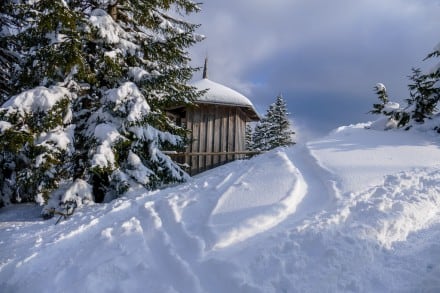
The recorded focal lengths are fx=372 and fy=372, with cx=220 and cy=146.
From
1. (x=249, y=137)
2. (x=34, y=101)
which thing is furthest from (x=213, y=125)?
(x=249, y=137)

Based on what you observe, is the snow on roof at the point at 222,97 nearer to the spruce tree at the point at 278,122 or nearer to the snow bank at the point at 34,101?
the snow bank at the point at 34,101

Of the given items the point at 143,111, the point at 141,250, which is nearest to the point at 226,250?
the point at 141,250

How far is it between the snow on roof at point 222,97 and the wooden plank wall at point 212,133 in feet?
1.34

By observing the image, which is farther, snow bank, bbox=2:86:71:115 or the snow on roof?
the snow on roof

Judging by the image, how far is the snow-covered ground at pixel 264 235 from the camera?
3.73 metres

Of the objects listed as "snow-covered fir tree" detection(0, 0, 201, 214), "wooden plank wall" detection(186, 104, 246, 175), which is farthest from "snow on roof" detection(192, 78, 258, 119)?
"snow-covered fir tree" detection(0, 0, 201, 214)

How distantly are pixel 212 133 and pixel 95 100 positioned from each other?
18.9 feet

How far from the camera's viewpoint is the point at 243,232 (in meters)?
4.66

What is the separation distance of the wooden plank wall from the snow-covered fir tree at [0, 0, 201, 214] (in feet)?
12.3

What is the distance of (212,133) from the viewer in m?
13.9

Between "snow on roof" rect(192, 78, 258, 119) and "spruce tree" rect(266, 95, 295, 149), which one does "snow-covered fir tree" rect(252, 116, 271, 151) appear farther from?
"snow on roof" rect(192, 78, 258, 119)

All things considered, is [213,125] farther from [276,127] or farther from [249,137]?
[249,137]

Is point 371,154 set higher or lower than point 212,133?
lower

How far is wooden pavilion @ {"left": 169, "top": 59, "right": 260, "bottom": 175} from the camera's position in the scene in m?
13.6
